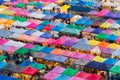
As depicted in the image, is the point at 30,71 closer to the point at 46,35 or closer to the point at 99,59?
the point at 99,59

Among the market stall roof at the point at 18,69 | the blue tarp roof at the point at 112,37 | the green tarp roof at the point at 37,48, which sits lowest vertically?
the market stall roof at the point at 18,69

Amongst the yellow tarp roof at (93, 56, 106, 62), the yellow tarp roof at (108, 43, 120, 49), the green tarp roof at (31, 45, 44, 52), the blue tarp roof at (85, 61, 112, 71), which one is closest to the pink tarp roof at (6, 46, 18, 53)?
the green tarp roof at (31, 45, 44, 52)

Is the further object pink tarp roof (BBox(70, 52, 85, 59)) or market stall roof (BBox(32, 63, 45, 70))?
pink tarp roof (BBox(70, 52, 85, 59))

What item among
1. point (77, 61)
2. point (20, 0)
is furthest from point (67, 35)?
point (20, 0)

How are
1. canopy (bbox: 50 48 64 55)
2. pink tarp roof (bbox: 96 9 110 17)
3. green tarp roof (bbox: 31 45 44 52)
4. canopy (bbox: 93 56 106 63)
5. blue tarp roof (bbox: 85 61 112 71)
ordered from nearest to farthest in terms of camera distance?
blue tarp roof (bbox: 85 61 112 71), canopy (bbox: 93 56 106 63), canopy (bbox: 50 48 64 55), green tarp roof (bbox: 31 45 44 52), pink tarp roof (bbox: 96 9 110 17)

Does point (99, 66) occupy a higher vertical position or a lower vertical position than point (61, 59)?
lower

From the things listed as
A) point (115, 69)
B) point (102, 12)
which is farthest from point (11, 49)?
point (102, 12)

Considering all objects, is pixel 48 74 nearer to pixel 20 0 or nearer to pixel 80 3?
pixel 80 3

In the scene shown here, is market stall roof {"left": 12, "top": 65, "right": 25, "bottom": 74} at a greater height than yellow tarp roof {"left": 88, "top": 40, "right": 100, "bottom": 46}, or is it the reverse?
yellow tarp roof {"left": 88, "top": 40, "right": 100, "bottom": 46}

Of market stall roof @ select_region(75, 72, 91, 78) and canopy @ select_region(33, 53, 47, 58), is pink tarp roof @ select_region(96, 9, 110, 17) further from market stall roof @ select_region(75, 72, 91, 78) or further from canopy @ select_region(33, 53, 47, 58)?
market stall roof @ select_region(75, 72, 91, 78)

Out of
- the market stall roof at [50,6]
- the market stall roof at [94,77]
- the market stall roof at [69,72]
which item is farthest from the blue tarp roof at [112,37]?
the market stall roof at [50,6]

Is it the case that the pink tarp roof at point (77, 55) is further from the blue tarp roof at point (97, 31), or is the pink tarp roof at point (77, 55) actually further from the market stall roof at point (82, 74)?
the blue tarp roof at point (97, 31)
